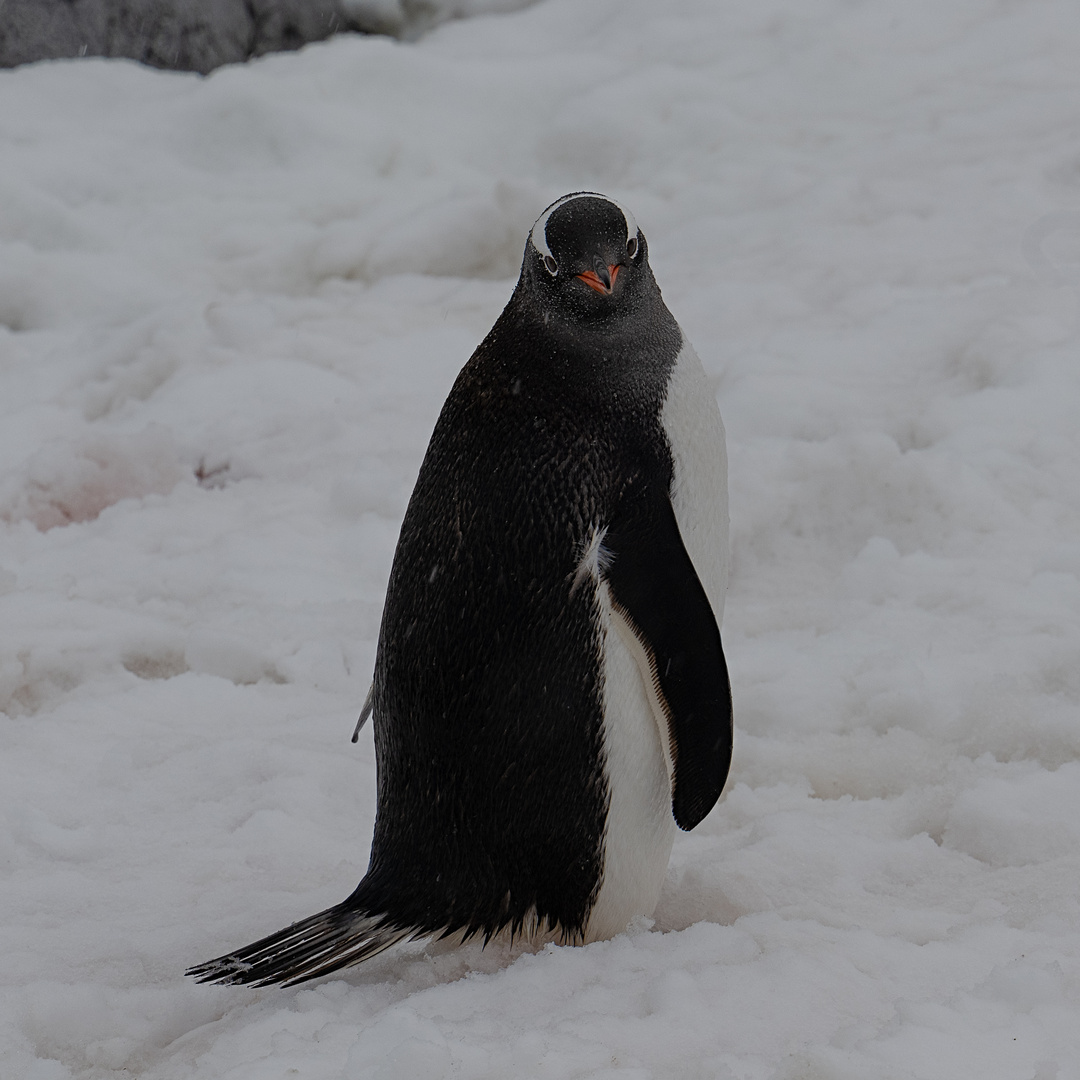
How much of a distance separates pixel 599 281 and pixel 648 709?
587 millimetres

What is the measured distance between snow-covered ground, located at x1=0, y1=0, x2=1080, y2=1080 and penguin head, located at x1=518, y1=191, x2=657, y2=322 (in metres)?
0.85

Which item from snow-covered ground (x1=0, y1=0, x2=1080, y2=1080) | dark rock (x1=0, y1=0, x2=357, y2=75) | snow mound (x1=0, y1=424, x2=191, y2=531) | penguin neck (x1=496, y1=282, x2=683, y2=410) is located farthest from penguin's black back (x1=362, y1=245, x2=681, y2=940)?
dark rock (x1=0, y1=0, x2=357, y2=75)

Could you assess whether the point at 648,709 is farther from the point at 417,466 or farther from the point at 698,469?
the point at 417,466

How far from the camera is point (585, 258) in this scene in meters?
1.69

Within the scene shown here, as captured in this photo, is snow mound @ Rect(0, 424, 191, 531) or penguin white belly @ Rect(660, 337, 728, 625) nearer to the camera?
penguin white belly @ Rect(660, 337, 728, 625)

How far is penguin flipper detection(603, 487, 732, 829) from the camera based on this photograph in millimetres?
1659

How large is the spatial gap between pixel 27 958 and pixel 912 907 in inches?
49.5

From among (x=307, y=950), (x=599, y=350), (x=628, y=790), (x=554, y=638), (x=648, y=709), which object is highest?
(x=599, y=350)

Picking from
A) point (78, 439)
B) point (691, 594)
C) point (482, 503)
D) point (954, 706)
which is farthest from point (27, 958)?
point (78, 439)

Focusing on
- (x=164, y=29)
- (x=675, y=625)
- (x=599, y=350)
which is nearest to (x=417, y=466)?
(x=599, y=350)

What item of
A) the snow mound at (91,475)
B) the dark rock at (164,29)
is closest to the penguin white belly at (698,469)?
the snow mound at (91,475)

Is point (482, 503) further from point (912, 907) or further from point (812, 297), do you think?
point (812, 297)

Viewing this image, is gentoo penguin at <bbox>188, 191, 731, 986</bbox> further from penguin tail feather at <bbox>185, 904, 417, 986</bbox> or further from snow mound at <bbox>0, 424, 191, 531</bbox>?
snow mound at <bbox>0, 424, 191, 531</bbox>

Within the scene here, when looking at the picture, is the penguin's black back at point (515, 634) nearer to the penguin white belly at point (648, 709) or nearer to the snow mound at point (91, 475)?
the penguin white belly at point (648, 709)
